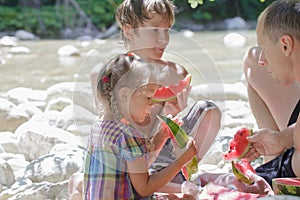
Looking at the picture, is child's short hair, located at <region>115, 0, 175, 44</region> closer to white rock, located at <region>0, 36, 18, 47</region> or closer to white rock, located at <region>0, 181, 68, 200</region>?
white rock, located at <region>0, 181, 68, 200</region>

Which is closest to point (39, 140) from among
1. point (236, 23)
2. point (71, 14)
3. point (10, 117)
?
point (10, 117)

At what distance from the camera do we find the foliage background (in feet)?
37.2

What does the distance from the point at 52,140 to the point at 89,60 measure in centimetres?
140

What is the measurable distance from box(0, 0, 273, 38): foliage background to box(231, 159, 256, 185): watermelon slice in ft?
29.7

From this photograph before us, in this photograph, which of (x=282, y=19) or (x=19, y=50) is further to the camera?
(x=19, y=50)

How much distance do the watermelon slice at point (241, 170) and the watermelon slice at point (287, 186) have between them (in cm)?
23

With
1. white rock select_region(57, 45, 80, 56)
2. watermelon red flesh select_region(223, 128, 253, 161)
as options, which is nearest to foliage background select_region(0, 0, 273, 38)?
white rock select_region(57, 45, 80, 56)

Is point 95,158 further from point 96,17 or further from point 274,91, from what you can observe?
point 96,17

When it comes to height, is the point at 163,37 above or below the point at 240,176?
above

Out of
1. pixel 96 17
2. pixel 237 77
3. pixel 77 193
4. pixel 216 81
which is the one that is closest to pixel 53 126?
pixel 77 193

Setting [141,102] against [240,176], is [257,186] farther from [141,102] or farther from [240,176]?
[141,102]

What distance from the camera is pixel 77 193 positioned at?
219 centimetres

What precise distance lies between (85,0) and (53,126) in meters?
8.75

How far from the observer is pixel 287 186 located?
1774 millimetres
